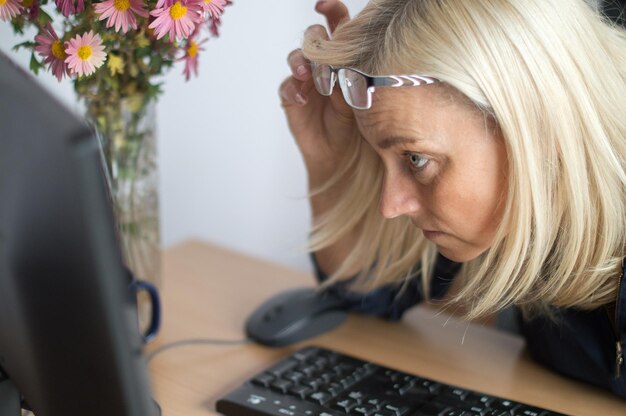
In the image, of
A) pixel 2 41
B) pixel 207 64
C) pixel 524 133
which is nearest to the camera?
pixel 524 133

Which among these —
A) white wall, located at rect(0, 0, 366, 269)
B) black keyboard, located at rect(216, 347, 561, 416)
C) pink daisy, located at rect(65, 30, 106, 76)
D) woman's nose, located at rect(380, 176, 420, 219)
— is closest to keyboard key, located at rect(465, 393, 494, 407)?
black keyboard, located at rect(216, 347, 561, 416)

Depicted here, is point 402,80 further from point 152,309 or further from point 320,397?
point 152,309

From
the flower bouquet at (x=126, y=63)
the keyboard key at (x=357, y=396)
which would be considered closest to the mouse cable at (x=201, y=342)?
the flower bouquet at (x=126, y=63)

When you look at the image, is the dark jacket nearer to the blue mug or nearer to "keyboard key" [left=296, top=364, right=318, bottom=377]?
"keyboard key" [left=296, top=364, right=318, bottom=377]

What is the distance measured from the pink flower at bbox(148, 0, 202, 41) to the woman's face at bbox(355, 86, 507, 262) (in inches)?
8.1

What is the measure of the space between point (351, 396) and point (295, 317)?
0.23 m

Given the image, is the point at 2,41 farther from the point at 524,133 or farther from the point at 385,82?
the point at 524,133

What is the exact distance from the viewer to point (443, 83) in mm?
816

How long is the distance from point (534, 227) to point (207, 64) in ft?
3.06

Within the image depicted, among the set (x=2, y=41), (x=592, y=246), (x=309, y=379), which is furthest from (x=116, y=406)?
(x=2, y=41)

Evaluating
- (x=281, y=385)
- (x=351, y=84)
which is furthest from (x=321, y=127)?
(x=281, y=385)

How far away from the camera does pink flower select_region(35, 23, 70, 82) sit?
2.90 feet

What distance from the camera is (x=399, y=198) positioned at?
922mm

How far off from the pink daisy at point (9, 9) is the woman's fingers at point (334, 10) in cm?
36
